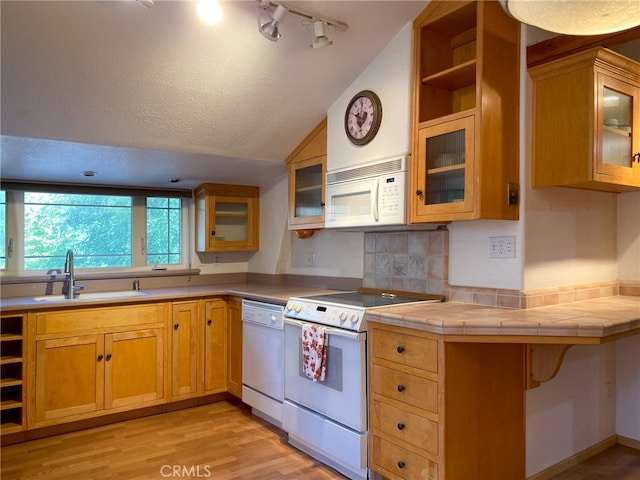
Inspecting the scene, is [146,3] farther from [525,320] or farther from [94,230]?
[94,230]

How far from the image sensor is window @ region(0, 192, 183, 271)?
11.8 feet

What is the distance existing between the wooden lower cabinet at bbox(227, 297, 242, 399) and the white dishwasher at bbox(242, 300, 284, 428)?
137 mm

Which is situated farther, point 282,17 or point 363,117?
point 363,117

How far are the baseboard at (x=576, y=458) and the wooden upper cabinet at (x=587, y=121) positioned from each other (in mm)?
1468

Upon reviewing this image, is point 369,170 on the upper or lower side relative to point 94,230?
upper

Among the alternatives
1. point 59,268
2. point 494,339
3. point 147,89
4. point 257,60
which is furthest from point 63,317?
point 494,339

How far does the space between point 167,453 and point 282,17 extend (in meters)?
2.48

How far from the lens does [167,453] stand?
2.84 m

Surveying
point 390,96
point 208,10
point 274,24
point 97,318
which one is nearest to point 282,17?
point 274,24

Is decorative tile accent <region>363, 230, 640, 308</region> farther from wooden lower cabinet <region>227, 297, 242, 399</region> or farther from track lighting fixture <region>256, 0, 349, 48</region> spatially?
track lighting fixture <region>256, 0, 349, 48</region>

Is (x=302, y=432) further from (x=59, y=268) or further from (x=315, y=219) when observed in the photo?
(x=59, y=268)

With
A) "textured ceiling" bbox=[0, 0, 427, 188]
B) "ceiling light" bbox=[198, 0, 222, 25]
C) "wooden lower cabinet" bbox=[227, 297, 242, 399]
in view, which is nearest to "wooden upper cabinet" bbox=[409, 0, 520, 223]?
"textured ceiling" bbox=[0, 0, 427, 188]

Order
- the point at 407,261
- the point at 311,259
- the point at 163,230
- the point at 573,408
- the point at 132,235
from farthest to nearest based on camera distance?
the point at 163,230 → the point at 132,235 → the point at 311,259 → the point at 407,261 → the point at 573,408

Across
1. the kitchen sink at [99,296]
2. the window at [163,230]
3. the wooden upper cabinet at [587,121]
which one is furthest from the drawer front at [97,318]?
the wooden upper cabinet at [587,121]
